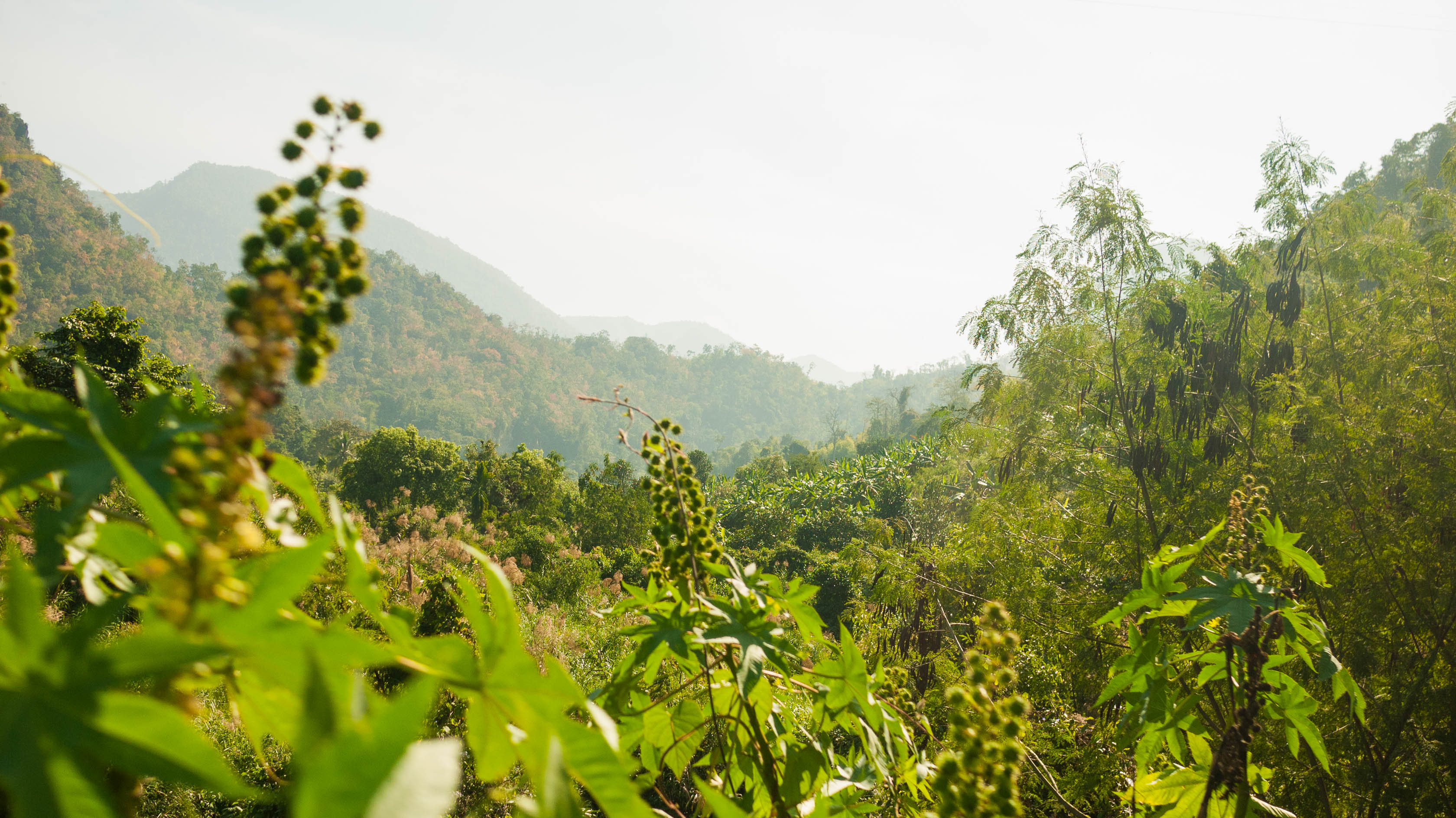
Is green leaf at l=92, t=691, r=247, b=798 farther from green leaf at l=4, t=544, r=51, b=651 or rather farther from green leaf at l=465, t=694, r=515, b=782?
green leaf at l=465, t=694, r=515, b=782

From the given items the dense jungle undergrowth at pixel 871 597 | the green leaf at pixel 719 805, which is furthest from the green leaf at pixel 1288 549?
the green leaf at pixel 719 805

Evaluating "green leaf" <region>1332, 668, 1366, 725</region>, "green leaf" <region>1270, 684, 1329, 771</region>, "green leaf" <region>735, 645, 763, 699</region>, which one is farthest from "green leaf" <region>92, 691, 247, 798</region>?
"green leaf" <region>1332, 668, 1366, 725</region>

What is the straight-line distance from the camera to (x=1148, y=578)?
1.36m

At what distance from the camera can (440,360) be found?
72.4 m

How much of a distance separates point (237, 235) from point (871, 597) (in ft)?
409

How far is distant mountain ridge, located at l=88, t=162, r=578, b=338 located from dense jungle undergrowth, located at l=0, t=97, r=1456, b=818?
9061 centimetres

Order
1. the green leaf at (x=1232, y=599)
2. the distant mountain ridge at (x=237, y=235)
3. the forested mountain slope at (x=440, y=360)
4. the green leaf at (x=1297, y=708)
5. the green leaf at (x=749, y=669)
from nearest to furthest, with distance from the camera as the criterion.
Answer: the green leaf at (x=749, y=669), the green leaf at (x=1232, y=599), the green leaf at (x=1297, y=708), the forested mountain slope at (x=440, y=360), the distant mountain ridge at (x=237, y=235)

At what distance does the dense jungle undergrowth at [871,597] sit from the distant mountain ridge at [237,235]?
90612 mm

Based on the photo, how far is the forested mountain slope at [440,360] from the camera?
1758 inches

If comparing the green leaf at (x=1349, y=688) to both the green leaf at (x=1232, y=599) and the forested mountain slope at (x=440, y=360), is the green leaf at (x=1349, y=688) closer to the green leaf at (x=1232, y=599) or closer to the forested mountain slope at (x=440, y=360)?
the green leaf at (x=1232, y=599)

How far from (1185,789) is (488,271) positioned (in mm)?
182183

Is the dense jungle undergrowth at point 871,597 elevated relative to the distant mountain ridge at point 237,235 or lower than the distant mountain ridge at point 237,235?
lower

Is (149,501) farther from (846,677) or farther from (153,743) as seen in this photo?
(846,677)

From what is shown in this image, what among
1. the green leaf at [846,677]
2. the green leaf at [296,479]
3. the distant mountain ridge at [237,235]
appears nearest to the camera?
the green leaf at [296,479]
